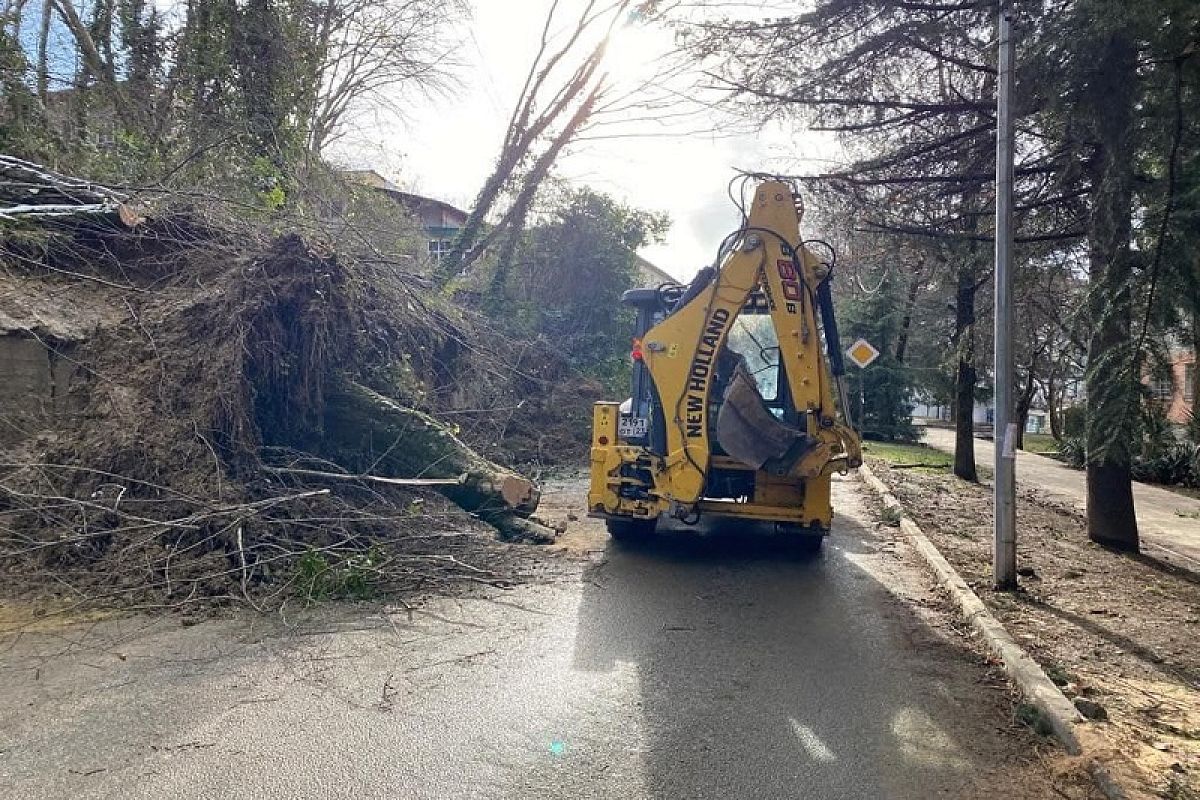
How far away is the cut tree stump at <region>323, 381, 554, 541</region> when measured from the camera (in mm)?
9297

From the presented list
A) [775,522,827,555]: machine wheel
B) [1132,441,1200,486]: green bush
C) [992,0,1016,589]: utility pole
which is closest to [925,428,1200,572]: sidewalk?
[1132,441,1200,486]: green bush

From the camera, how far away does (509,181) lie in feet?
75.4

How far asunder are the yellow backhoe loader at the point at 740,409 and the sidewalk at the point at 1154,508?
489 cm

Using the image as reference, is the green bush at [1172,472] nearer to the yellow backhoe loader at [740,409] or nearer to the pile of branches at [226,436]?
the yellow backhoe loader at [740,409]

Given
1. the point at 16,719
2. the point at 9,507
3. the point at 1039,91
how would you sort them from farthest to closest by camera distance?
the point at 1039,91, the point at 9,507, the point at 16,719

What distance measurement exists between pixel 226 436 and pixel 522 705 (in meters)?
4.53

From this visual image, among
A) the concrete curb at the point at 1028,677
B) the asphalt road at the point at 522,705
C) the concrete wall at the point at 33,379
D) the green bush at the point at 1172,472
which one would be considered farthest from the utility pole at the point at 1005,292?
the green bush at the point at 1172,472

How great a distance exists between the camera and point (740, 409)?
8.04 metres

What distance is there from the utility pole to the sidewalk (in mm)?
3762

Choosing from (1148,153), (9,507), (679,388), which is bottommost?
(9,507)

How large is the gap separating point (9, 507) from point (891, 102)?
31.3ft

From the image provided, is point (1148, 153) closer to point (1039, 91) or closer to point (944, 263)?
point (1039, 91)

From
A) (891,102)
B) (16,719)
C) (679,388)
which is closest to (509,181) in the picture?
(891,102)

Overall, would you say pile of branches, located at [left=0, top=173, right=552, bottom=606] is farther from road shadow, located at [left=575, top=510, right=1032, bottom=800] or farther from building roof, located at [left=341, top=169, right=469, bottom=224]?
building roof, located at [left=341, top=169, right=469, bottom=224]
